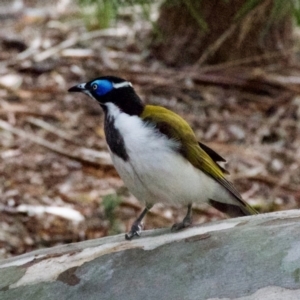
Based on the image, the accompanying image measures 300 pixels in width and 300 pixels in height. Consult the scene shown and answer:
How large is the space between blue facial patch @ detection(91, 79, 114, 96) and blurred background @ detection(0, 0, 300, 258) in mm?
1146

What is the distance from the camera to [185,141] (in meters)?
3.49

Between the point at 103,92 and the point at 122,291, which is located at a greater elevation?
the point at 103,92

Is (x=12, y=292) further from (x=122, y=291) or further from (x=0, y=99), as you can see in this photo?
(x=0, y=99)

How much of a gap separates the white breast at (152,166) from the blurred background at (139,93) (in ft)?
3.66

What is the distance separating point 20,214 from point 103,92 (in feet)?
7.09

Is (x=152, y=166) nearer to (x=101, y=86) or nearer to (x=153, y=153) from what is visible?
(x=153, y=153)

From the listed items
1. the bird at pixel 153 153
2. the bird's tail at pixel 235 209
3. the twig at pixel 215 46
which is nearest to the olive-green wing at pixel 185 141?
the bird at pixel 153 153

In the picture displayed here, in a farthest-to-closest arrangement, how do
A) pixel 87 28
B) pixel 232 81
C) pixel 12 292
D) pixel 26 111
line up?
pixel 87 28, pixel 232 81, pixel 26 111, pixel 12 292

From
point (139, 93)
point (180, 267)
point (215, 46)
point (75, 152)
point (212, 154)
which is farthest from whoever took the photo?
point (215, 46)

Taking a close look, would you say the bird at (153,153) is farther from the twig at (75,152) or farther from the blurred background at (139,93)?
the twig at (75,152)

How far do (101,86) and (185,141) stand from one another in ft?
1.55

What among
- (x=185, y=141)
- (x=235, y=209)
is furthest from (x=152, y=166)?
(x=235, y=209)

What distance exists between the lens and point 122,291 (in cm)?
293

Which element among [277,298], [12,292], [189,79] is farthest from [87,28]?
[277,298]
